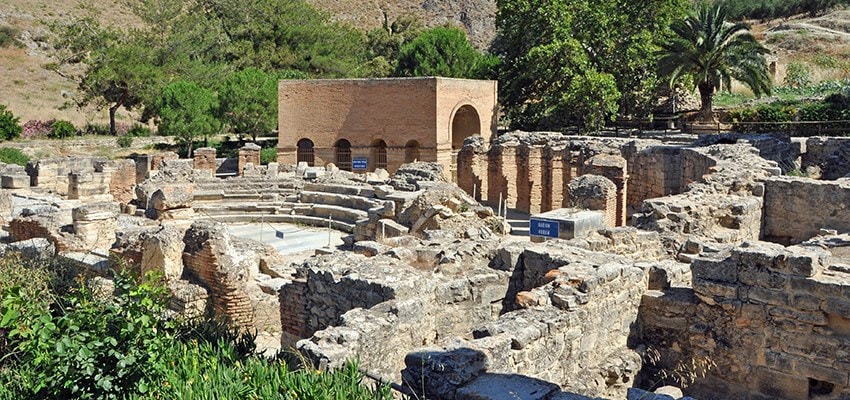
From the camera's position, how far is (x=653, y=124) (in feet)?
118

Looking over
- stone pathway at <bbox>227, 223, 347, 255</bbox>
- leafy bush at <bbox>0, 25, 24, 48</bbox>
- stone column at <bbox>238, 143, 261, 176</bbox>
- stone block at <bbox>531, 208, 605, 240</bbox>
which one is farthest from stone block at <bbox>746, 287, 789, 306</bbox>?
leafy bush at <bbox>0, 25, 24, 48</bbox>

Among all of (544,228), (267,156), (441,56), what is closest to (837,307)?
(544,228)

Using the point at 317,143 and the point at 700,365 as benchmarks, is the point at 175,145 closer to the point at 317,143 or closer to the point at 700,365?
the point at 317,143

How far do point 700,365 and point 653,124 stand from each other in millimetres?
29492

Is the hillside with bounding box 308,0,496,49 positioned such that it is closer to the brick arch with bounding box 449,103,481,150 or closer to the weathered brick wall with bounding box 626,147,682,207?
the brick arch with bounding box 449,103,481,150

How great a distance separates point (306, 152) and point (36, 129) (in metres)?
16.4

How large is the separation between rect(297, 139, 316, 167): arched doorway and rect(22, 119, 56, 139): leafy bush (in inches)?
601

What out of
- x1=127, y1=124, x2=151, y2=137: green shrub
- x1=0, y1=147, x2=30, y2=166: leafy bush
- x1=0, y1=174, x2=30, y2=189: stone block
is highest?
x1=127, y1=124, x2=151, y2=137: green shrub

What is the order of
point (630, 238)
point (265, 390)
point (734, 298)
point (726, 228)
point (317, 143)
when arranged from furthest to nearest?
point (317, 143) < point (726, 228) < point (630, 238) < point (734, 298) < point (265, 390)

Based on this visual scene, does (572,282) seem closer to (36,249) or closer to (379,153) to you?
(36,249)

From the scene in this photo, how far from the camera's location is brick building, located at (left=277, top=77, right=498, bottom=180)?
3300 centimetres

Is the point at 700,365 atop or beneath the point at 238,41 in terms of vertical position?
beneath

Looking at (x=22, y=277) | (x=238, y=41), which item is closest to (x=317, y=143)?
(x=238, y=41)

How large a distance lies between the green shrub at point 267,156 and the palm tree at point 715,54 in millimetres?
19028
